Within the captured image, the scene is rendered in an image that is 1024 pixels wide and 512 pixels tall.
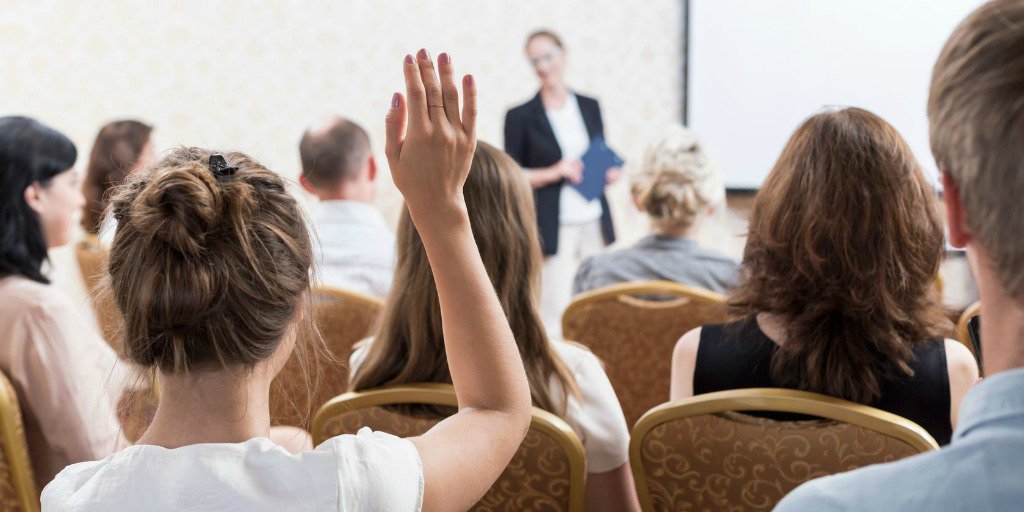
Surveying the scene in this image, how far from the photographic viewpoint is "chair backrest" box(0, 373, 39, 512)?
5.37 ft

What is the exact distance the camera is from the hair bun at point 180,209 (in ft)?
3.22

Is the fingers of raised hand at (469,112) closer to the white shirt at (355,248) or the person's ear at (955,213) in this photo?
the person's ear at (955,213)

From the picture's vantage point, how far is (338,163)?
10.5 feet

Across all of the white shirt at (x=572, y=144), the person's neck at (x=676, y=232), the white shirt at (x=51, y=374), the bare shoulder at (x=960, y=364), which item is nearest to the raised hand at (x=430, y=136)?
the bare shoulder at (x=960, y=364)

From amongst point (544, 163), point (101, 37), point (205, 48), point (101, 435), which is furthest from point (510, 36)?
point (101, 435)

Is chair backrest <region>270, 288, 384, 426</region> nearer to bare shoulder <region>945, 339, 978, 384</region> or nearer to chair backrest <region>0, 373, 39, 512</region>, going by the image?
chair backrest <region>0, 373, 39, 512</region>

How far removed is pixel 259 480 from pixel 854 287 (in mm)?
1076

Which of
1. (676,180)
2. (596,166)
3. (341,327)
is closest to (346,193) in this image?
(341,327)

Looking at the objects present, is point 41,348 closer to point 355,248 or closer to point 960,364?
point 355,248

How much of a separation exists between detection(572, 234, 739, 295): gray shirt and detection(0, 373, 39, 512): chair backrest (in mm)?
1653

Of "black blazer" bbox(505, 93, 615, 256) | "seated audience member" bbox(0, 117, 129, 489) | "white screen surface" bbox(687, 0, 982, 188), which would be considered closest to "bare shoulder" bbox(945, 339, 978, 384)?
"seated audience member" bbox(0, 117, 129, 489)

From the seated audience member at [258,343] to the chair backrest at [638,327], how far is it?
55.0 inches

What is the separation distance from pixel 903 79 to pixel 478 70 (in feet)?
8.23

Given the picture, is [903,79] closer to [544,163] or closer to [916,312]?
[544,163]
